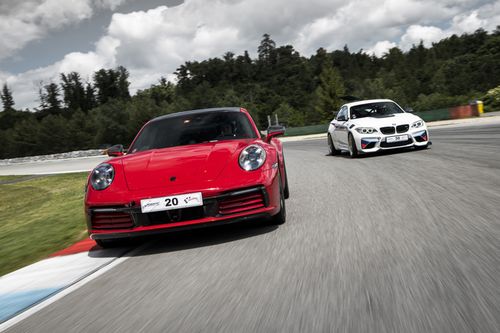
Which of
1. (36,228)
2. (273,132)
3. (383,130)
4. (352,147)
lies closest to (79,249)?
(273,132)

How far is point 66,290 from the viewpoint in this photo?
3.61 meters

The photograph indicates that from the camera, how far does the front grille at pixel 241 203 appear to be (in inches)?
174

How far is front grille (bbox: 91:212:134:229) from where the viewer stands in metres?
4.44

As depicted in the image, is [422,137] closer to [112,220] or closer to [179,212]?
[179,212]

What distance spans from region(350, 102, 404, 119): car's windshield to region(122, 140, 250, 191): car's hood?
→ 7853mm

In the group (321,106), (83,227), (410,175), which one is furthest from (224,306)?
(321,106)

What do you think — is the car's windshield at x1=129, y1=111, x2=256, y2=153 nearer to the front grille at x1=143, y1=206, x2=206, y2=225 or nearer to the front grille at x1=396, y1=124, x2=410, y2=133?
the front grille at x1=143, y1=206, x2=206, y2=225

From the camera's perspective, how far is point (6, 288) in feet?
13.0

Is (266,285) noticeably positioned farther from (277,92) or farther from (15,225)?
(277,92)

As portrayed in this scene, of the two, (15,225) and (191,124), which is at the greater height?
(191,124)

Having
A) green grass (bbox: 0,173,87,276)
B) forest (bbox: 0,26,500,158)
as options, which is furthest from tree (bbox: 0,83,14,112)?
green grass (bbox: 0,173,87,276)

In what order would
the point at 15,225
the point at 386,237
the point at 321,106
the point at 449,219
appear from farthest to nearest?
the point at 321,106 < the point at 15,225 < the point at 449,219 < the point at 386,237

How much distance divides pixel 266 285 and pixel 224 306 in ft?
1.29

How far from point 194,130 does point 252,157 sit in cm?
125
